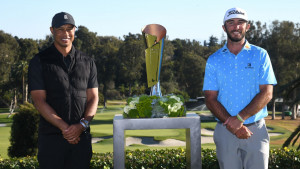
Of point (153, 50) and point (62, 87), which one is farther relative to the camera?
point (153, 50)

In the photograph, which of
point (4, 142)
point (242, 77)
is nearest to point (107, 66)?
point (4, 142)

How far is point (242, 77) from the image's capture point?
3613 mm

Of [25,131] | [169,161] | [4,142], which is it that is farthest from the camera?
[4,142]

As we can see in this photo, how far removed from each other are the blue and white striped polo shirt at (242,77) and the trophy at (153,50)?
4.55 ft

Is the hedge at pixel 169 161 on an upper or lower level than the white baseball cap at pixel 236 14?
lower

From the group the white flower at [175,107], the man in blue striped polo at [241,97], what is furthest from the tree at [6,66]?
the man in blue striped polo at [241,97]

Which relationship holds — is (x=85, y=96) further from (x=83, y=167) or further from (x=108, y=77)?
(x=108, y=77)

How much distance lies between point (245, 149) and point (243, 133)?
0.19 metres

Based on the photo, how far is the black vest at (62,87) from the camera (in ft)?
12.4

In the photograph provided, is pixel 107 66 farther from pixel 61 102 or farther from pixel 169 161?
pixel 61 102

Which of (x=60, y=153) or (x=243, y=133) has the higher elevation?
(x=243, y=133)

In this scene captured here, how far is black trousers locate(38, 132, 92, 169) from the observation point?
12.4ft

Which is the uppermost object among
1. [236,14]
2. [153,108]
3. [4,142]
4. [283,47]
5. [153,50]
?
[283,47]

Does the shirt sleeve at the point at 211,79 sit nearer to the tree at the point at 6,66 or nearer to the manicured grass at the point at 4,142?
the manicured grass at the point at 4,142
